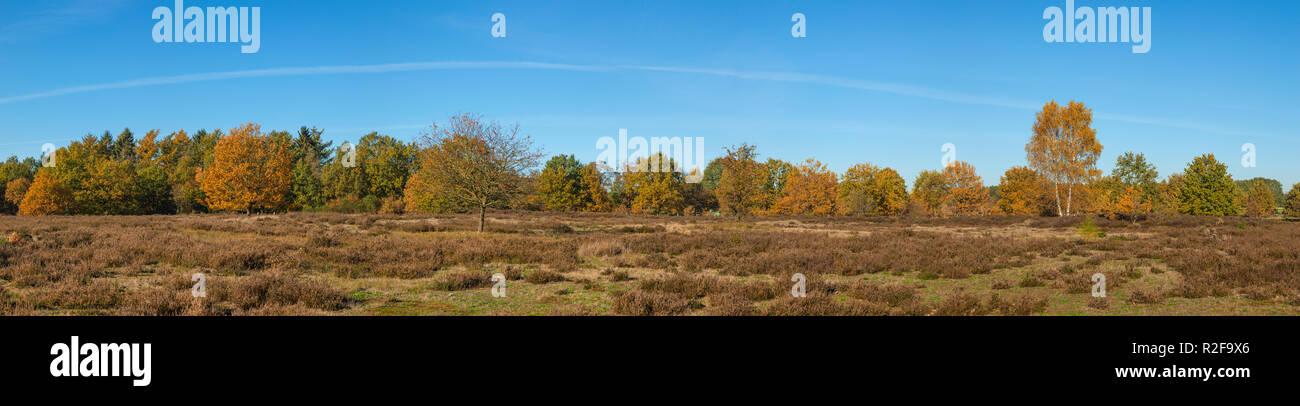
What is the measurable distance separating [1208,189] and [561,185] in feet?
231

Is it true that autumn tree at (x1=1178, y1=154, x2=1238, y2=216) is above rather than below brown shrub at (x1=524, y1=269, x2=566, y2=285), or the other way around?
above

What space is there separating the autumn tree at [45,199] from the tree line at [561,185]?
0.10m

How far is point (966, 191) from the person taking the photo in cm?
6253

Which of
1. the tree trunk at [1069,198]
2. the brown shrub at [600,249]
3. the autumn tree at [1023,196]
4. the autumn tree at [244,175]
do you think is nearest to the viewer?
the brown shrub at [600,249]

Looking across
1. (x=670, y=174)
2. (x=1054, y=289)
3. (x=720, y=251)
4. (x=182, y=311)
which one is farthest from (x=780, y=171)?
(x=182, y=311)

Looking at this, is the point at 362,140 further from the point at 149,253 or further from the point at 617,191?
the point at 149,253

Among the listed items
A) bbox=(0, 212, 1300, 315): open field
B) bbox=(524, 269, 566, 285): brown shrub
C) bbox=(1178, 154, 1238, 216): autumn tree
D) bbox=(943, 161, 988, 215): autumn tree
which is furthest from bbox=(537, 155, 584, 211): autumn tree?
bbox=(1178, 154, 1238, 216): autumn tree

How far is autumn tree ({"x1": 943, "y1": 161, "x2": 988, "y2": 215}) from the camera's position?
62.4 metres

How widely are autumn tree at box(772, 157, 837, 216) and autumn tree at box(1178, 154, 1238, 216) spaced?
35.6 metres

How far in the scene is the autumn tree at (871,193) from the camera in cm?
6419

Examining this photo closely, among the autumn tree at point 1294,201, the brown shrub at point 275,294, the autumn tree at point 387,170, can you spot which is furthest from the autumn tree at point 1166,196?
the autumn tree at point 387,170

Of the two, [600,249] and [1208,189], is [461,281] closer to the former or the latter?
[600,249]

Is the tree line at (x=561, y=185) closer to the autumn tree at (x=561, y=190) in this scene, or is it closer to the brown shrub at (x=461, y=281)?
the autumn tree at (x=561, y=190)

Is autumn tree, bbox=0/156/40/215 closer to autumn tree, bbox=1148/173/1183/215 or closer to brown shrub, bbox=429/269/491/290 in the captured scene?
brown shrub, bbox=429/269/491/290
